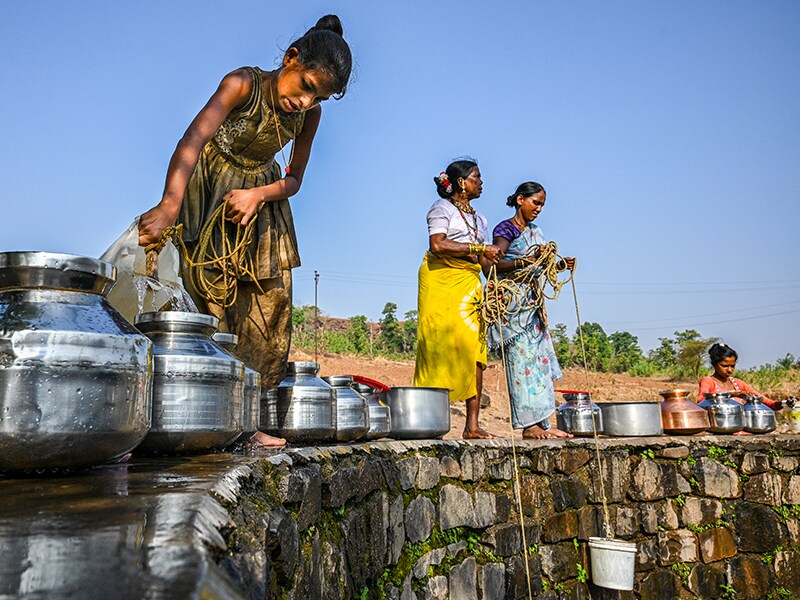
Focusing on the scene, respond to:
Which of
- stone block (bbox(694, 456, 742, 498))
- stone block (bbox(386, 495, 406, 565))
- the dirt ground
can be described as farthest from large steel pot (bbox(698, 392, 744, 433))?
the dirt ground

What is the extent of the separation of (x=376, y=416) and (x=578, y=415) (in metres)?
2.01

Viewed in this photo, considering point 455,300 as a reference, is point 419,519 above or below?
below

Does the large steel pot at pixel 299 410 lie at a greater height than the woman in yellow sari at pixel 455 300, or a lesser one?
lesser

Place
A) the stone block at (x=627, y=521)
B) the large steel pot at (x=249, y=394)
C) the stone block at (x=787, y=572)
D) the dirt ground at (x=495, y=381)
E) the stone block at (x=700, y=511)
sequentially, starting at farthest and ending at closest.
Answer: the dirt ground at (x=495, y=381)
the stone block at (x=787, y=572)
the stone block at (x=700, y=511)
the stone block at (x=627, y=521)
the large steel pot at (x=249, y=394)

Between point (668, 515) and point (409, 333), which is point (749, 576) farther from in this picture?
point (409, 333)

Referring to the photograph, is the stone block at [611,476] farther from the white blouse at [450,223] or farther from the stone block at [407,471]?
the stone block at [407,471]

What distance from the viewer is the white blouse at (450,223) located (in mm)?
4266

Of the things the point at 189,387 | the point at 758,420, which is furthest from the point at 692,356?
the point at 189,387

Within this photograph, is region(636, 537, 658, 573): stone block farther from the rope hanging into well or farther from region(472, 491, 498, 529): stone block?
the rope hanging into well

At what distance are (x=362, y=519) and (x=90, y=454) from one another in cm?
131

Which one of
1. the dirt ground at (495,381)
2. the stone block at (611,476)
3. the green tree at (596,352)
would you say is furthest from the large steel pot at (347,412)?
the green tree at (596,352)

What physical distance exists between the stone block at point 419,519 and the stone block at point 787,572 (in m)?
3.30

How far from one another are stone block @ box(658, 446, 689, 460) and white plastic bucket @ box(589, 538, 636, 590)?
3.37 ft

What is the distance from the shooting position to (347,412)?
8.88 ft
